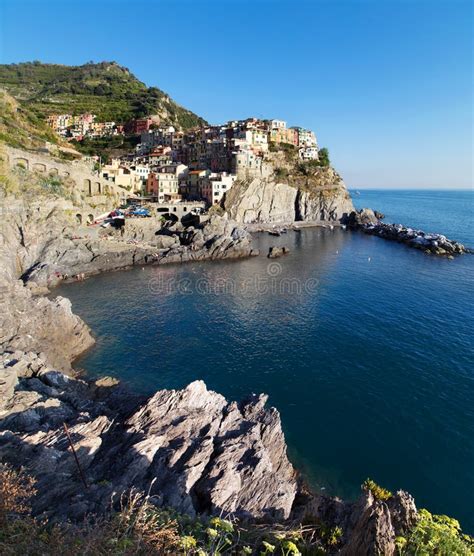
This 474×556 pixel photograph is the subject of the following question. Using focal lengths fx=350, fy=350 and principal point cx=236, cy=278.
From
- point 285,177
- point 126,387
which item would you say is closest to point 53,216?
point 126,387

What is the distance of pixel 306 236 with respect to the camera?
9356 centimetres

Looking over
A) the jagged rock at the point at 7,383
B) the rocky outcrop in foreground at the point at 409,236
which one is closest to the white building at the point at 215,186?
the rocky outcrop in foreground at the point at 409,236

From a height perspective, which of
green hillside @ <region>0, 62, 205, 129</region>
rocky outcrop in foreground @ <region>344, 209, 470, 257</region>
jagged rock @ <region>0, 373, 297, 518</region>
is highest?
green hillside @ <region>0, 62, 205, 129</region>

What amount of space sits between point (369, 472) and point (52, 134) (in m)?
107

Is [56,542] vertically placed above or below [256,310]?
above

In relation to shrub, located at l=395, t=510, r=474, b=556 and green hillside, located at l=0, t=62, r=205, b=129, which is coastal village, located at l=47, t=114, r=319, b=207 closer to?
green hillside, located at l=0, t=62, r=205, b=129

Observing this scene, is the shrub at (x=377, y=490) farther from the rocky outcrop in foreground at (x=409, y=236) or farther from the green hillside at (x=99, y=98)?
the green hillside at (x=99, y=98)

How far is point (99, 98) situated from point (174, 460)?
623ft

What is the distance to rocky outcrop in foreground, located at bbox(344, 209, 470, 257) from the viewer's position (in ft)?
252

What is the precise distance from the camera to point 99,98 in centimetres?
16788

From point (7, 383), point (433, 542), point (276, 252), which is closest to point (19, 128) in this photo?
point (276, 252)

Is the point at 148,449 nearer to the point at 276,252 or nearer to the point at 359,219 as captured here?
the point at 276,252

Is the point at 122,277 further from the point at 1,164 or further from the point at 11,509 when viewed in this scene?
the point at 11,509

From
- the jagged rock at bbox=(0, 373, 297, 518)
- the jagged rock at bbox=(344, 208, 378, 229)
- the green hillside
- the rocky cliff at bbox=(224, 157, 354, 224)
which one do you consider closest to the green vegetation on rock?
the green hillside
